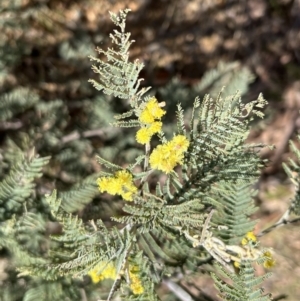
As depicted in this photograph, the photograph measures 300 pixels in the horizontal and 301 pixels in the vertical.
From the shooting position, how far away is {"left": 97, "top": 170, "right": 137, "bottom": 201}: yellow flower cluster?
0.75m

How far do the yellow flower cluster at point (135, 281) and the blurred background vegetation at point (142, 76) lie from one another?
328mm

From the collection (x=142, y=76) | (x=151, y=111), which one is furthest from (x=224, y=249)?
(x=142, y=76)

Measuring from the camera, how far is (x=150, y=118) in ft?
2.39

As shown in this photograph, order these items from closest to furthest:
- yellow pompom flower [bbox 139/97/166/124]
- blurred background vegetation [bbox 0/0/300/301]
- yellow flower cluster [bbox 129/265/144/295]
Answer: yellow pompom flower [bbox 139/97/166/124], yellow flower cluster [bbox 129/265/144/295], blurred background vegetation [bbox 0/0/300/301]

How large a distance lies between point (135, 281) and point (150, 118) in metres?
0.35

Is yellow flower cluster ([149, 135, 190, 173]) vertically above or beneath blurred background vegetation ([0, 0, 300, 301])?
beneath

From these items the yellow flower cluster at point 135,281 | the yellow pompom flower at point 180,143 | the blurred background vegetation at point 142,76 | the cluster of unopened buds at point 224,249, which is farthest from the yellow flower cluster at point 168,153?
the blurred background vegetation at point 142,76

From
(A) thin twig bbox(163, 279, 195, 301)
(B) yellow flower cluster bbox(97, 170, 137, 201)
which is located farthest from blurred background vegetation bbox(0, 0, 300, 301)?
(B) yellow flower cluster bbox(97, 170, 137, 201)

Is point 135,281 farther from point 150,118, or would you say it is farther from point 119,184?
point 150,118

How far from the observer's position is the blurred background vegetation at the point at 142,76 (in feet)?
4.82

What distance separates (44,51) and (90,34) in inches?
8.2

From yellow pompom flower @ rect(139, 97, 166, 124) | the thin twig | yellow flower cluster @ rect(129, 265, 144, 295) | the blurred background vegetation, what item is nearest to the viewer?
yellow pompom flower @ rect(139, 97, 166, 124)

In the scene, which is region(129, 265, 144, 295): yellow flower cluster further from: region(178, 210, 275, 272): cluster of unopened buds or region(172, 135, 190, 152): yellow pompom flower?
region(172, 135, 190, 152): yellow pompom flower

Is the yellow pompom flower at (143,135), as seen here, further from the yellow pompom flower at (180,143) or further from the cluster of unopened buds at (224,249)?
the cluster of unopened buds at (224,249)
